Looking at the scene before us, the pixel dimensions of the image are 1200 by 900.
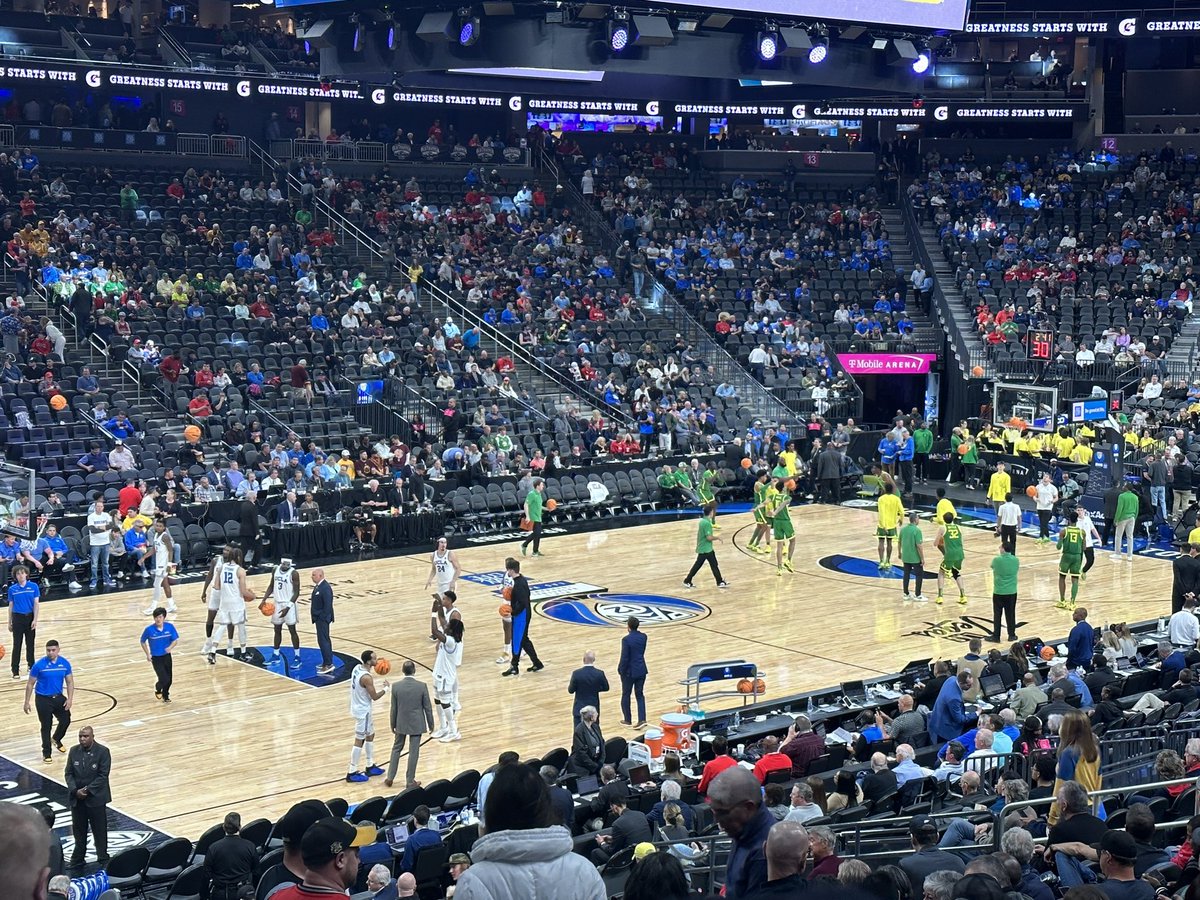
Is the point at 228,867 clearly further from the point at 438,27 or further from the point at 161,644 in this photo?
the point at 438,27

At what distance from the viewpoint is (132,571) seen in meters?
26.0

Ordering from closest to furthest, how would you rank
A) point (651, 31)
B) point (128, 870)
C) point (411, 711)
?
1. point (128, 870)
2. point (411, 711)
3. point (651, 31)

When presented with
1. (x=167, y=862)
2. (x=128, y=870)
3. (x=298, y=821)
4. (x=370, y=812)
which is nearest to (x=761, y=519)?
(x=370, y=812)

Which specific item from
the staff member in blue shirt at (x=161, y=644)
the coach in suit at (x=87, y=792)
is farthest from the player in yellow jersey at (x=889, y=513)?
the coach in suit at (x=87, y=792)

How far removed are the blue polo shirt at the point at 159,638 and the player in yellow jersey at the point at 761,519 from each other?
1196 cm

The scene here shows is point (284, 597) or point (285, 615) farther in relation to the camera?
point (285, 615)

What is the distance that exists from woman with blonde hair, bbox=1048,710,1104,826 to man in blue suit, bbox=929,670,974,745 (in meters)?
3.46

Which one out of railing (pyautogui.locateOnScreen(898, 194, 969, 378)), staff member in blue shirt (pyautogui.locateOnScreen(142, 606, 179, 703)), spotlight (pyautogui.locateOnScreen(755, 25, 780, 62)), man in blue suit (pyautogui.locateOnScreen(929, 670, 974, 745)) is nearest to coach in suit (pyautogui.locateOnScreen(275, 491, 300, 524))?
staff member in blue shirt (pyautogui.locateOnScreen(142, 606, 179, 703))

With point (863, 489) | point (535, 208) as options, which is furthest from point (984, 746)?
point (535, 208)

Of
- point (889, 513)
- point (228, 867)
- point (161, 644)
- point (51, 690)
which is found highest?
point (889, 513)

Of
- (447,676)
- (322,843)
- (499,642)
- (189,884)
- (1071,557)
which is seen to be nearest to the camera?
(322,843)

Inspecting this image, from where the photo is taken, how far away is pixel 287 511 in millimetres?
27594

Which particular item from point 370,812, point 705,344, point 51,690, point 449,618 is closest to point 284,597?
point 449,618

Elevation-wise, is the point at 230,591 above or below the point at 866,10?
below
